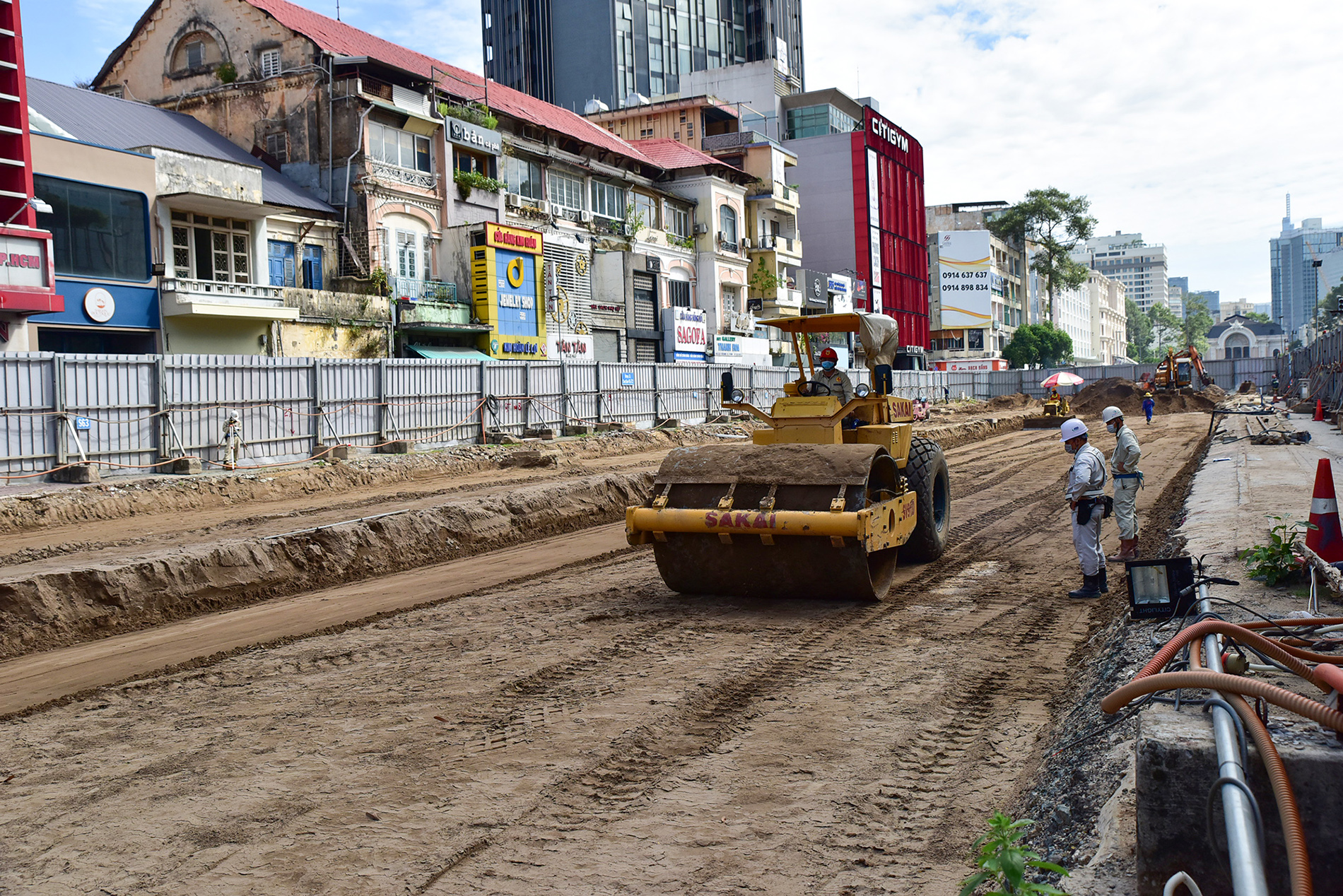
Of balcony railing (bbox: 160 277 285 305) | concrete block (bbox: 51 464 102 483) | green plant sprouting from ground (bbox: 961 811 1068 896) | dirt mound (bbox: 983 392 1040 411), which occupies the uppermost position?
balcony railing (bbox: 160 277 285 305)

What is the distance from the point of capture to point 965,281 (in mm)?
88750

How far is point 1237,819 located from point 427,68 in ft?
130

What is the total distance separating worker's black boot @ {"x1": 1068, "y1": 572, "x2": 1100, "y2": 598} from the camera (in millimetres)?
9070

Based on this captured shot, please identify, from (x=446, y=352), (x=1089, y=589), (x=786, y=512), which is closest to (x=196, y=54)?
(x=446, y=352)

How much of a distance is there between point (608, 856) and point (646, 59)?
90.0 m

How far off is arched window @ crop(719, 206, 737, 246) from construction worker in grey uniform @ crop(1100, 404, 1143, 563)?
40879 mm

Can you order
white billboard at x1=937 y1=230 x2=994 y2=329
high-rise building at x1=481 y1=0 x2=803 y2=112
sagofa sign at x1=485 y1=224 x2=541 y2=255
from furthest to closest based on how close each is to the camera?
1. white billboard at x1=937 y1=230 x2=994 y2=329
2. high-rise building at x1=481 y1=0 x2=803 y2=112
3. sagofa sign at x1=485 y1=224 x2=541 y2=255

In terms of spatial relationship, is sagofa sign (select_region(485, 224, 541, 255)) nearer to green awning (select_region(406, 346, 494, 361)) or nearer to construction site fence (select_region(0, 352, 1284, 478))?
green awning (select_region(406, 346, 494, 361))

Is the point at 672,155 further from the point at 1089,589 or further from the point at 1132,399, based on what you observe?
the point at 1089,589

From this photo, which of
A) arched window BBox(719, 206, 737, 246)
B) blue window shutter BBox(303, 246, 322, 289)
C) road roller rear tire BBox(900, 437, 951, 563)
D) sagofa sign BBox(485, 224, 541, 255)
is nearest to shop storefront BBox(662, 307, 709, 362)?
arched window BBox(719, 206, 737, 246)

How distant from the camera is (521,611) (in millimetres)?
8953

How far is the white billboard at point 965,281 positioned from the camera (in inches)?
3460

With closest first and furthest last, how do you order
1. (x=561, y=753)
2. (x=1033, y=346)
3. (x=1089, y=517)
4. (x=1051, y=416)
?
(x=561, y=753) < (x=1089, y=517) < (x=1051, y=416) < (x=1033, y=346)

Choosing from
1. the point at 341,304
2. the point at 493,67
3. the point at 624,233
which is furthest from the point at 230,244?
the point at 493,67
